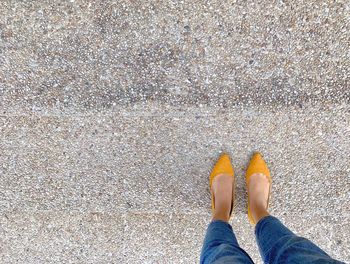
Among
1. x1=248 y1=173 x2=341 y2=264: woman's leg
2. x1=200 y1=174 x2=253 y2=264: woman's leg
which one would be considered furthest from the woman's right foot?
x1=200 y1=174 x2=253 y2=264: woman's leg

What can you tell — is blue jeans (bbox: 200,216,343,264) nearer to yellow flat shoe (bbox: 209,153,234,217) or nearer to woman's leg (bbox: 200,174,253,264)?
woman's leg (bbox: 200,174,253,264)

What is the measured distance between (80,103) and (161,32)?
49 centimetres

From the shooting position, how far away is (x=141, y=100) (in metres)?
1.53

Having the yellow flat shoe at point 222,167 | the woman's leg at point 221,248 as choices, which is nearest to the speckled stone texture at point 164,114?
the yellow flat shoe at point 222,167

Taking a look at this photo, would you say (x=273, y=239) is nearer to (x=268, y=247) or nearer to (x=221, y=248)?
(x=268, y=247)

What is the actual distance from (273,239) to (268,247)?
0.04 metres

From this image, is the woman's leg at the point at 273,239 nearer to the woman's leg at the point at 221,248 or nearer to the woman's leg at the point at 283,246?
the woman's leg at the point at 283,246

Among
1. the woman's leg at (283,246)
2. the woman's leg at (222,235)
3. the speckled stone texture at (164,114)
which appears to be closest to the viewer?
the woman's leg at (283,246)

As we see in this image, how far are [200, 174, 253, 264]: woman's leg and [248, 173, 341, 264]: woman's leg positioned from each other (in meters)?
0.10

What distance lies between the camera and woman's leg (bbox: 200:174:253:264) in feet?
4.25

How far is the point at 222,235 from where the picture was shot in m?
1.44

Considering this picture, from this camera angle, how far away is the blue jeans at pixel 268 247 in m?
1.21

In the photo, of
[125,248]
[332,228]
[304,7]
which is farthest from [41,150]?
[332,228]

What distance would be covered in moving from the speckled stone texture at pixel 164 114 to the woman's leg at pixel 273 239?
9 centimetres
